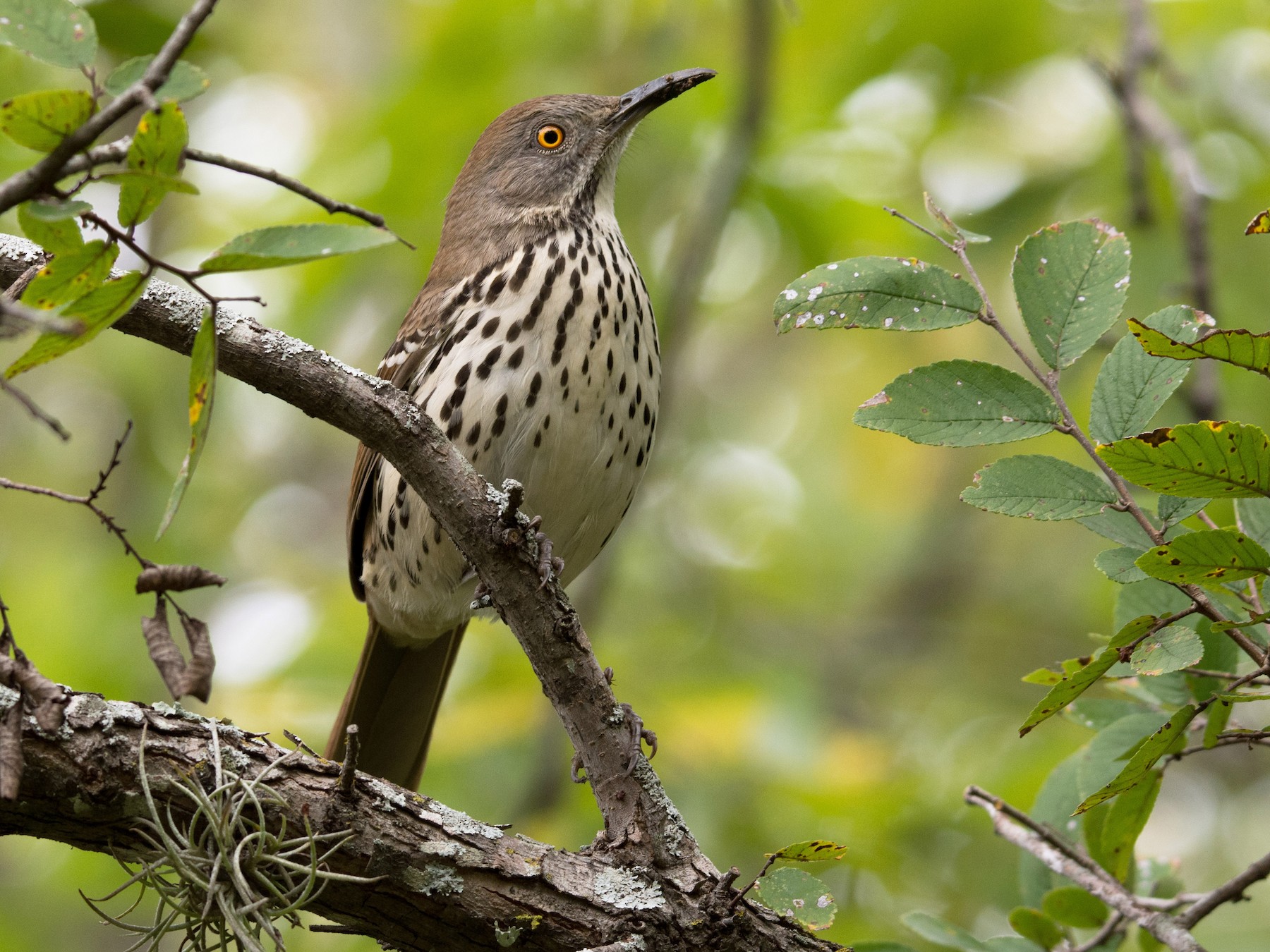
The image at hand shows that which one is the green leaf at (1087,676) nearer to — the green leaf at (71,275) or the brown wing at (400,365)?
the green leaf at (71,275)

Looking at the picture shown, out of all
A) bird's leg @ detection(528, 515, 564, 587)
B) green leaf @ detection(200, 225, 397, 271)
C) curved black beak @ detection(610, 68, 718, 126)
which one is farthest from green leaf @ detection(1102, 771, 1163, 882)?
curved black beak @ detection(610, 68, 718, 126)

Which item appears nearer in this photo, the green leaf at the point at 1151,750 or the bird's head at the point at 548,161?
the green leaf at the point at 1151,750

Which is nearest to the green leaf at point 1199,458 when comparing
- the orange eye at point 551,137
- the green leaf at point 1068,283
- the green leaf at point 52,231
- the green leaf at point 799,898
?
the green leaf at point 1068,283

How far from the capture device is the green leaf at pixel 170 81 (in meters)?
1.63

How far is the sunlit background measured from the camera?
5.24 m

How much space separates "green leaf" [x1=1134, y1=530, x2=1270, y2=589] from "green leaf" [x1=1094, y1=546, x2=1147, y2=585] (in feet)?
0.33

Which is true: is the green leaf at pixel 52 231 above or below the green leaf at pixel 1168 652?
below

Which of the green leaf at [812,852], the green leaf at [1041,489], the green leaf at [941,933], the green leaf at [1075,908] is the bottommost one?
the green leaf at [812,852]

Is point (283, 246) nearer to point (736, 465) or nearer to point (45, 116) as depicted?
point (45, 116)

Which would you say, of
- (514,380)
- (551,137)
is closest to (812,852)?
(514,380)

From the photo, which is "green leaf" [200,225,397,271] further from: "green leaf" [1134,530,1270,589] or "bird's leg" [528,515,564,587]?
"green leaf" [1134,530,1270,589]

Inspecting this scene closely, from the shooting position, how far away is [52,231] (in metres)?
1.66

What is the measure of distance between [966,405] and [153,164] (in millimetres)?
1405

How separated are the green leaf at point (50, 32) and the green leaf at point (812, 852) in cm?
177
